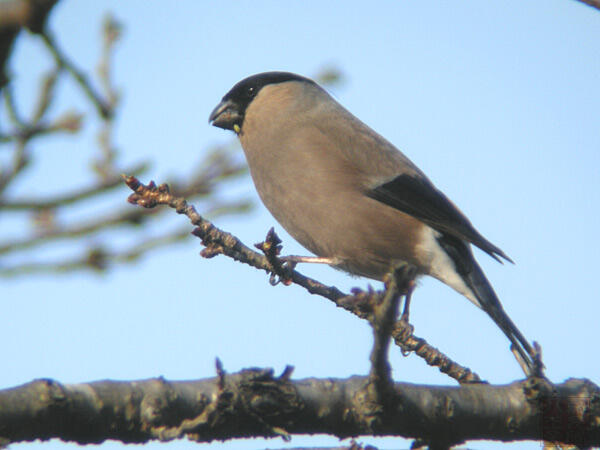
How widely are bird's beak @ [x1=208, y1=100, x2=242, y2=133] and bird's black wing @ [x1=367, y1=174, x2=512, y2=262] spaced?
140 cm

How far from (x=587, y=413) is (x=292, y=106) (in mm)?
3680

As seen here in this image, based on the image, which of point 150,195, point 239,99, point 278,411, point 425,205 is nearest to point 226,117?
point 239,99

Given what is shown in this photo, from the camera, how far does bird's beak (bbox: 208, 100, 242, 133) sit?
5.68m

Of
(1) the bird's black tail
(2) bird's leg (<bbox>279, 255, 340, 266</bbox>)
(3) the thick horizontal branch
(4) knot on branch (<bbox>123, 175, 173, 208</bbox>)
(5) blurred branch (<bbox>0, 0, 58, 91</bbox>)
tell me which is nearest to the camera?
(5) blurred branch (<bbox>0, 0, 58, 91</bbox>)

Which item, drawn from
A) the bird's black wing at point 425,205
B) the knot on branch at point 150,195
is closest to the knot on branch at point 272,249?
the knot on branch at point 150,195

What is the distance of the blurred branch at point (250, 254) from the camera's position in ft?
9.25

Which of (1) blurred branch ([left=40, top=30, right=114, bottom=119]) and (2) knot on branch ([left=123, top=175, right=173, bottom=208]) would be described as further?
(2) knot on branch ([left=123, top=175, right=173, bottom=208])

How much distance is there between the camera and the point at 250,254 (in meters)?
3.14

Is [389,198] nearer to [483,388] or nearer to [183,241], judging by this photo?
[183,241]

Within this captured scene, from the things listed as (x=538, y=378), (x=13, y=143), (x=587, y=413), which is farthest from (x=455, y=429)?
(x=13, y=143)

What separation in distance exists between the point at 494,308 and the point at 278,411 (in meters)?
2.79

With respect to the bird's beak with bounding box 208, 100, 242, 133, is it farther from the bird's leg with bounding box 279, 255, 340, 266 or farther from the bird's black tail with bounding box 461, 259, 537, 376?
the bird's black tail with bounding box 461, 259, 537, 376

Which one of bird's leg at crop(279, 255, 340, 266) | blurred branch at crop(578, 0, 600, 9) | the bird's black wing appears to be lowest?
bird's leg at crop(279, 255, 340, 266)

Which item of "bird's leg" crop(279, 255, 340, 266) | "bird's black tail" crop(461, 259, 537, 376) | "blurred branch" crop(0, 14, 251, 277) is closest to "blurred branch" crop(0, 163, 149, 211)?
"blurred branch" crop(0, 14, 251, 277)
